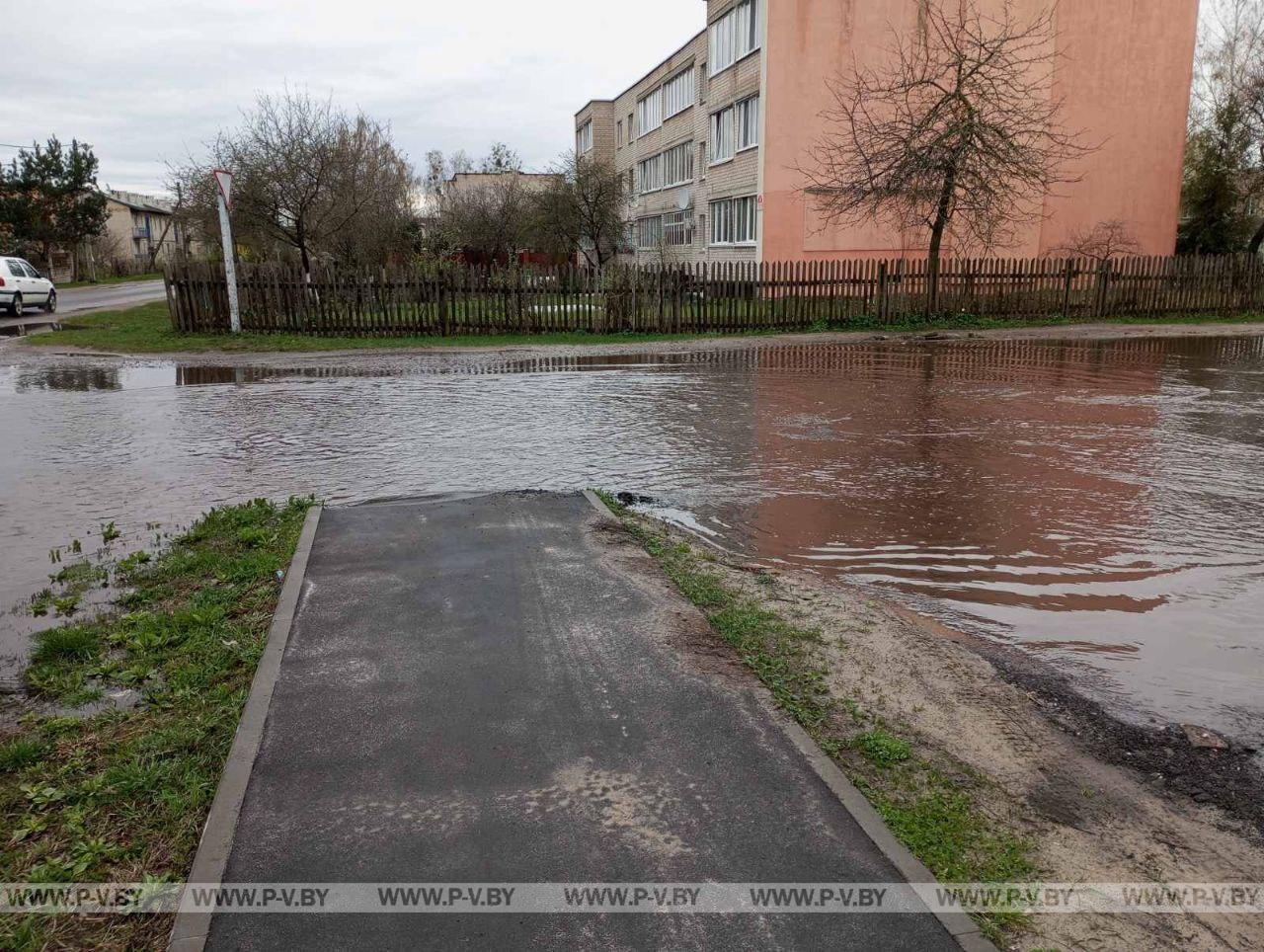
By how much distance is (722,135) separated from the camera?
36156 mm

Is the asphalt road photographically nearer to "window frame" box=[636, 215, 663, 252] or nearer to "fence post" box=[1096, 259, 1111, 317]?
"window frame" box=[636, 215, 663, 252]

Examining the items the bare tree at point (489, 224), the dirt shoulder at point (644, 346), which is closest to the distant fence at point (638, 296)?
the dirt shoulder at point (644, 346)

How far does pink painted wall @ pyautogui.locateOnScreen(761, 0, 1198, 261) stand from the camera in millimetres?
29953

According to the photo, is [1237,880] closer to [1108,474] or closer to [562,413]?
[1108,474]

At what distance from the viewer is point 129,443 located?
34.2 ft

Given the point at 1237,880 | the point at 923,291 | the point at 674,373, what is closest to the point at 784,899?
the point at 1237,880

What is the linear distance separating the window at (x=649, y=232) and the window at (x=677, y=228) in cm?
64

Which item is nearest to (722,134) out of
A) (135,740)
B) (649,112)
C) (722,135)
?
(722,135)

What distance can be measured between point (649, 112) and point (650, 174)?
3.38 metres

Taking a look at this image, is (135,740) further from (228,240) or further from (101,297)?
(101,297)

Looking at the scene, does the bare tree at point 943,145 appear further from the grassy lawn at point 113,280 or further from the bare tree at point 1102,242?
the grassy lawn at point 113,280

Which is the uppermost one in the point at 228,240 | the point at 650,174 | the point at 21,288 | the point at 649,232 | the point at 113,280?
the point at 650,174

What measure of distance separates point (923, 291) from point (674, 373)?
11754 mm

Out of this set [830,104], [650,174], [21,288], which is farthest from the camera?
[650,174]
